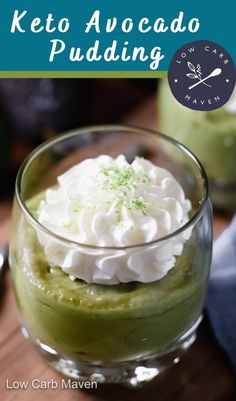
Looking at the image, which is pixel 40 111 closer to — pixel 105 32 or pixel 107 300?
pixel 105 32

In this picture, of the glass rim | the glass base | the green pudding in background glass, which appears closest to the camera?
the glass rim

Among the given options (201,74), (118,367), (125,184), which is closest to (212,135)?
(201,74)

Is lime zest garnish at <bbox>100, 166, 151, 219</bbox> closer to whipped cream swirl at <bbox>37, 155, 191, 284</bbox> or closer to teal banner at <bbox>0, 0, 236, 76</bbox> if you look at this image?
whipped cream swirl at <bbox>37, 155, 191, 284</bbox>

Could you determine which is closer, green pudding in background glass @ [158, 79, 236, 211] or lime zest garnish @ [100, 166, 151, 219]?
lime zest garnish @ [100, 166, 151, 219]

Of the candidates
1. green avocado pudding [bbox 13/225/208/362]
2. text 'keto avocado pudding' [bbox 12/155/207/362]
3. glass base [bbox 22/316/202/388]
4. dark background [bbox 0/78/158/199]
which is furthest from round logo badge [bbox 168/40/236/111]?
dark background [bbox 0/78/158/199]

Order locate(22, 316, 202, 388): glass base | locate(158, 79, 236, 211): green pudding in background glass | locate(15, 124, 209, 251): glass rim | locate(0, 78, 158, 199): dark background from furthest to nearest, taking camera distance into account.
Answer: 1. locate(0, 78, 158, 199): dark background
2. locate(158, 79, 236, 211): green pudding in background glass
3. locate(22, 316, 202, 388): glass base
4. locate(15, 124, 209, 251): glass rim

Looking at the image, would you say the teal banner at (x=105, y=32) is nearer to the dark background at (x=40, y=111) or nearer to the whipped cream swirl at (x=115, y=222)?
the whipped cream swirl at (x=115, y=222)

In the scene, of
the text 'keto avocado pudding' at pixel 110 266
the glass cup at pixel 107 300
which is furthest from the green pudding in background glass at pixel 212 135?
the text 'keto avocado pudding' at pixel 110 266
